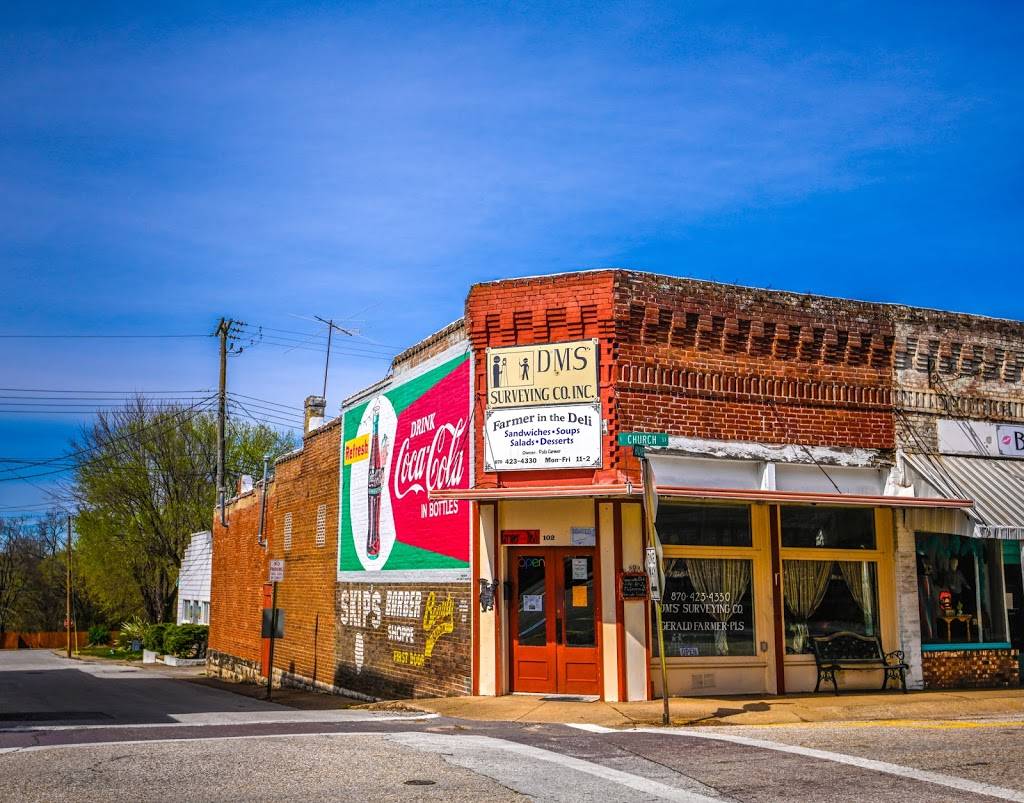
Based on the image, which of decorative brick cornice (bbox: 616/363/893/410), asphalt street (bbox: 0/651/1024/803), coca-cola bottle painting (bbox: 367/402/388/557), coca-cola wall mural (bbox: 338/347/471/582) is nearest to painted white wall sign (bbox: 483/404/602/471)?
decorative brick cornice (bbox: 616/363/893/410)

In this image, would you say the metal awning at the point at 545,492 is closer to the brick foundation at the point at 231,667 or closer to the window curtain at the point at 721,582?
the window curtain at the point at 721,582

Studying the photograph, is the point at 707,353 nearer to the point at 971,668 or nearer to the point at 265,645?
the point at 971,668

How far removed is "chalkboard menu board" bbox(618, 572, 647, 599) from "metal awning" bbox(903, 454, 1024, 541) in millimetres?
5689

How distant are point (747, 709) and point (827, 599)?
3.49m

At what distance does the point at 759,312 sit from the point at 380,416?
8572mm

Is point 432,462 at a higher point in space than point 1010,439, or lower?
lower

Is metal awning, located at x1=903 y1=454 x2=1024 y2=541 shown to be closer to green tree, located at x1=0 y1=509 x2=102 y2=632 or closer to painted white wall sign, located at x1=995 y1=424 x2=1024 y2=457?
painted white wall sign, located at x1=995 y1=424 x2=1024 y2=457

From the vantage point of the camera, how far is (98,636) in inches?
2559

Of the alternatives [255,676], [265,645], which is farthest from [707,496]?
[255,676]

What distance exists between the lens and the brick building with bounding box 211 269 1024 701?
15.3 meters

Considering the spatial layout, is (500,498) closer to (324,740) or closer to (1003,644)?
(324,740)

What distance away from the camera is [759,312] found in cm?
1667

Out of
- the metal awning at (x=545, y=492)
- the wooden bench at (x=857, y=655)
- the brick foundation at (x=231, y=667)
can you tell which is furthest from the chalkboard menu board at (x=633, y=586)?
the brick foundation at (x=231, y=667)

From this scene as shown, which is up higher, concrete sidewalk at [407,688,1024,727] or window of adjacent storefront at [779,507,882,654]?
window of adjacent storefront at [779,507,882,654]
